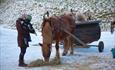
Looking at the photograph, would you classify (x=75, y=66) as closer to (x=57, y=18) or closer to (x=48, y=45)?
(x=48, y=45)

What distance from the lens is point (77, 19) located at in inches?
560

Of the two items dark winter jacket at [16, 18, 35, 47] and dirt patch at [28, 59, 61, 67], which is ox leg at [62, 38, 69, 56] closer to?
dirt patch at [28, 59, 61, 67]

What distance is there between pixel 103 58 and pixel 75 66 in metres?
1.74

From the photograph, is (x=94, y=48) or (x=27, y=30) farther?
(x=94, y=48)

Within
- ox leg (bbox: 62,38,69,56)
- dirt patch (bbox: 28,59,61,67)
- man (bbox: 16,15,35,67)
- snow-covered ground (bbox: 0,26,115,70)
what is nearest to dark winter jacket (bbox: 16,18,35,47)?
man (bbox: 16,15,35,67)

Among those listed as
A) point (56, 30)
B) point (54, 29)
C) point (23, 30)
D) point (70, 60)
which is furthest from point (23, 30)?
point (70, 60)

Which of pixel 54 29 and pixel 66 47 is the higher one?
pixel 54 29

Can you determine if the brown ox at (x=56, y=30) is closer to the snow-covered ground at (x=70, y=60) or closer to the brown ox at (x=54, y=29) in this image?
the brown ox at (x=54, y=29)

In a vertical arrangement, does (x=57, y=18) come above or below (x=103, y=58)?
above

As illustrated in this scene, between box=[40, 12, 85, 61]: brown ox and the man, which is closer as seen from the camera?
box=[40, 12, 85, 61]: brown ox

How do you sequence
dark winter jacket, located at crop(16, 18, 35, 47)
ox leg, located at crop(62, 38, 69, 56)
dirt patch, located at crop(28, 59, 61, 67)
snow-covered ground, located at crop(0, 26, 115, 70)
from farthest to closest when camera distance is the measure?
ox leg, located at crop(62, 38, 69, 56), dirt patch, located at crop(28, 59, 61, 67), dark winter jacket, located at crop(16, 18, 35, 47), snow-covered ground, located at crop(0, 26, 115, 70)

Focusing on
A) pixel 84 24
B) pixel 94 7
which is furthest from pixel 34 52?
pixel 94 7

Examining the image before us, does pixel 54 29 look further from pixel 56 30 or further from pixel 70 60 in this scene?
pixel 70 60

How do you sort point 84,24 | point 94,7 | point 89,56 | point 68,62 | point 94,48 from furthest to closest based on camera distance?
point 94,7, point 94,48, point 84,24, point 89,56, point 68,62
